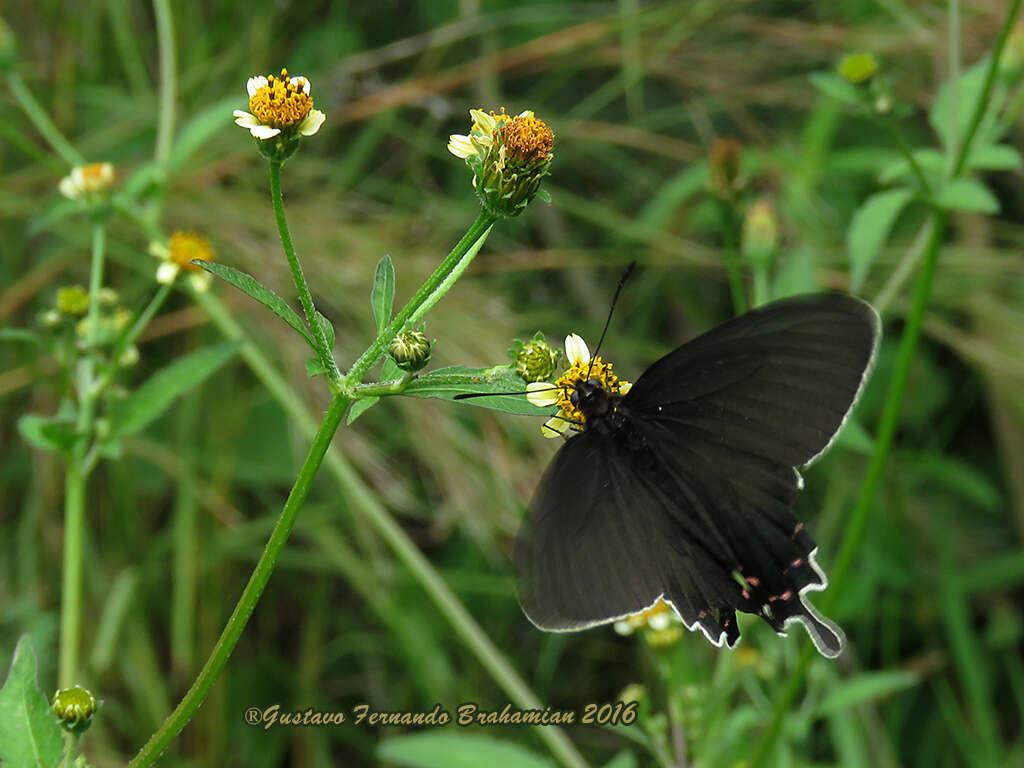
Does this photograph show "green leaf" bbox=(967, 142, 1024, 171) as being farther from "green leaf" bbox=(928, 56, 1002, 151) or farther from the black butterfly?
the black butterfly

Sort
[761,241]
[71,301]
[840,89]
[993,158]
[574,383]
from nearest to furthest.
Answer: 1. [574,383]
2. [71,301]
3. [993,158]
4. [840,89]
5. [761,241]

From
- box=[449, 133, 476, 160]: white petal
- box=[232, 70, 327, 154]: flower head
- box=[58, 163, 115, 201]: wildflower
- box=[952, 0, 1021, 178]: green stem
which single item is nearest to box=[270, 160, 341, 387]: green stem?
box=[232, 70, 327, 154]: flower head

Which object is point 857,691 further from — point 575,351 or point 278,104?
point 278,104

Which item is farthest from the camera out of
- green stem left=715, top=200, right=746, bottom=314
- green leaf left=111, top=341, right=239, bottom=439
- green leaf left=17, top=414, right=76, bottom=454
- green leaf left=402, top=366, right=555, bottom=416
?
green stem left=715, top=200, right=746, bottom=314

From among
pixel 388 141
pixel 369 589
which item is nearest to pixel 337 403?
pixel 369 589

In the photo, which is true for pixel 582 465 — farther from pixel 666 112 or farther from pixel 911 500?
pixel 666 112

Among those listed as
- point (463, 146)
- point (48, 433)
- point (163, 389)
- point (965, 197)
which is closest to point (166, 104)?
point (163, 389)
